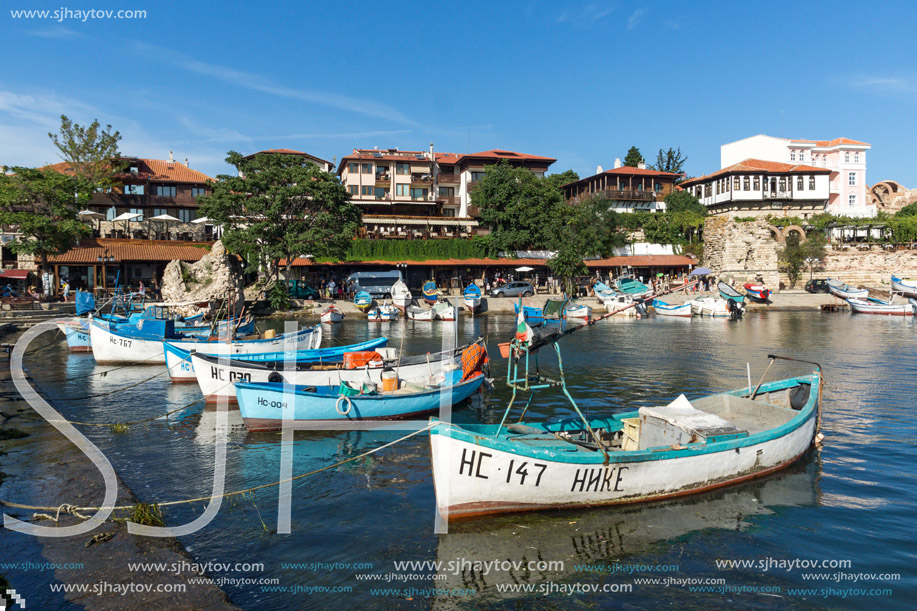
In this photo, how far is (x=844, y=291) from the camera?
50.4m

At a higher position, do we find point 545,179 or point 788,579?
point 545,179

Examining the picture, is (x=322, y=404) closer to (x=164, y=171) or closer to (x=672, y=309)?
(x=672, y=309)

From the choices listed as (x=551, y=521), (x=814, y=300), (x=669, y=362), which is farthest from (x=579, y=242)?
(x=551, y=521)

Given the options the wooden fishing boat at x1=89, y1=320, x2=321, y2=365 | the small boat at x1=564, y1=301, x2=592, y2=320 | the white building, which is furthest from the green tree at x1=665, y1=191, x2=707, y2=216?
the wooden fishing boat at x1=89, y1=320, x2=321, y2=365

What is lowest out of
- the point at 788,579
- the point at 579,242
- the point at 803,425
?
the point at 788,579

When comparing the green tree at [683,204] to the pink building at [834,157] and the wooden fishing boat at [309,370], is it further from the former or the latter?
the wooden fishing boat at [309,370]

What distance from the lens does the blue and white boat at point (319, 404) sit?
1410cm

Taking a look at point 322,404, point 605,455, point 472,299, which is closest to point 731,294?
point 472,299

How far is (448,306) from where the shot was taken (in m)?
43.5

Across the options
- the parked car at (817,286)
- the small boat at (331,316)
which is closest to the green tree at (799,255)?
the parked car at (817,286)

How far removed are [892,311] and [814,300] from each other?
22.7ft

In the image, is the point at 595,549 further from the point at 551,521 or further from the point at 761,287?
the point at 761,287

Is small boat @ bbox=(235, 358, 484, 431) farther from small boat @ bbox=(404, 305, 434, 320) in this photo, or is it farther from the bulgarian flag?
small boat @ bbox=(404, 305, 434, 320)

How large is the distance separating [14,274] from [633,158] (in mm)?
71318
